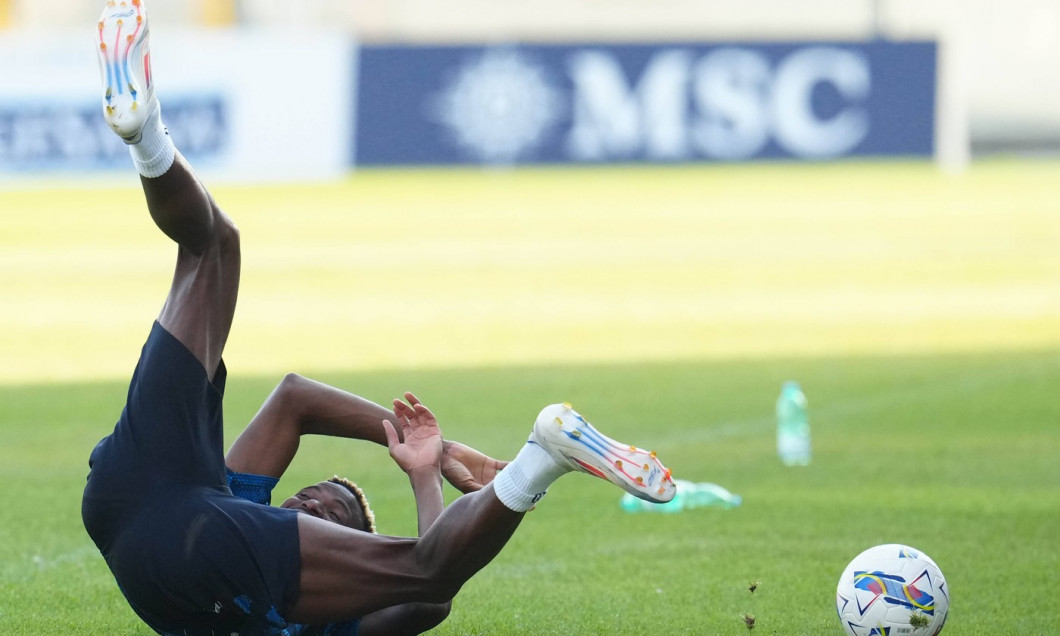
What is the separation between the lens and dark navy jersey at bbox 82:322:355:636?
4.61 metres

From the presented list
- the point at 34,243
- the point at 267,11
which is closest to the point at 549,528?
the point at 34,243

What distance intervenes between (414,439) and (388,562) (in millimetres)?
746

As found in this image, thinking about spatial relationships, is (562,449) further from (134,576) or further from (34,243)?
(34,243)

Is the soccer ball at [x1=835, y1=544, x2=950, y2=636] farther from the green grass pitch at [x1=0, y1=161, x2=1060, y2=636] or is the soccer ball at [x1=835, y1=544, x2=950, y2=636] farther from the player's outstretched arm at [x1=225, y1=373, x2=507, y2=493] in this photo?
the player's outstretched arm at [x1=225, y1=373, x2=507, y2=493]

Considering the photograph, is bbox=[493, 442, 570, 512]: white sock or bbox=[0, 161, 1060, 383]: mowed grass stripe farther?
bbox=[0, 161, 1060, 383]: mowed grass stripe

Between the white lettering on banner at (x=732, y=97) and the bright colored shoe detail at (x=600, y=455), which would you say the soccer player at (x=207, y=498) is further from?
the white lettering on banner at (x=732, y=97)

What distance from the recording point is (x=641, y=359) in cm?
1247

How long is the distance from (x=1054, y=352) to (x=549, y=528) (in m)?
6.43

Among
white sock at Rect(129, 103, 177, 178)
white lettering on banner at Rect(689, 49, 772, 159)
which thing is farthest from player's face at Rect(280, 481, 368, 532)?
white lettering on banner at Rect(689, 49, 772, 159)

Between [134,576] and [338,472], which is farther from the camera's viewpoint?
[338,472]

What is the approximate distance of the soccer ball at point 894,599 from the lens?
5.05 meters

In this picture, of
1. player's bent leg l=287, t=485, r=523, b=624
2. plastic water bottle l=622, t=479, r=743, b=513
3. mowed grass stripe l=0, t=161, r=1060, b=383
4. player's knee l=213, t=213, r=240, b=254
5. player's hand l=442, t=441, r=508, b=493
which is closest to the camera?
player's bent leg l=287, t=485, r=523, b=624

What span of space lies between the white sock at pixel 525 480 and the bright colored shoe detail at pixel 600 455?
0.05 m

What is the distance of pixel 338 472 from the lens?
8.80 m
